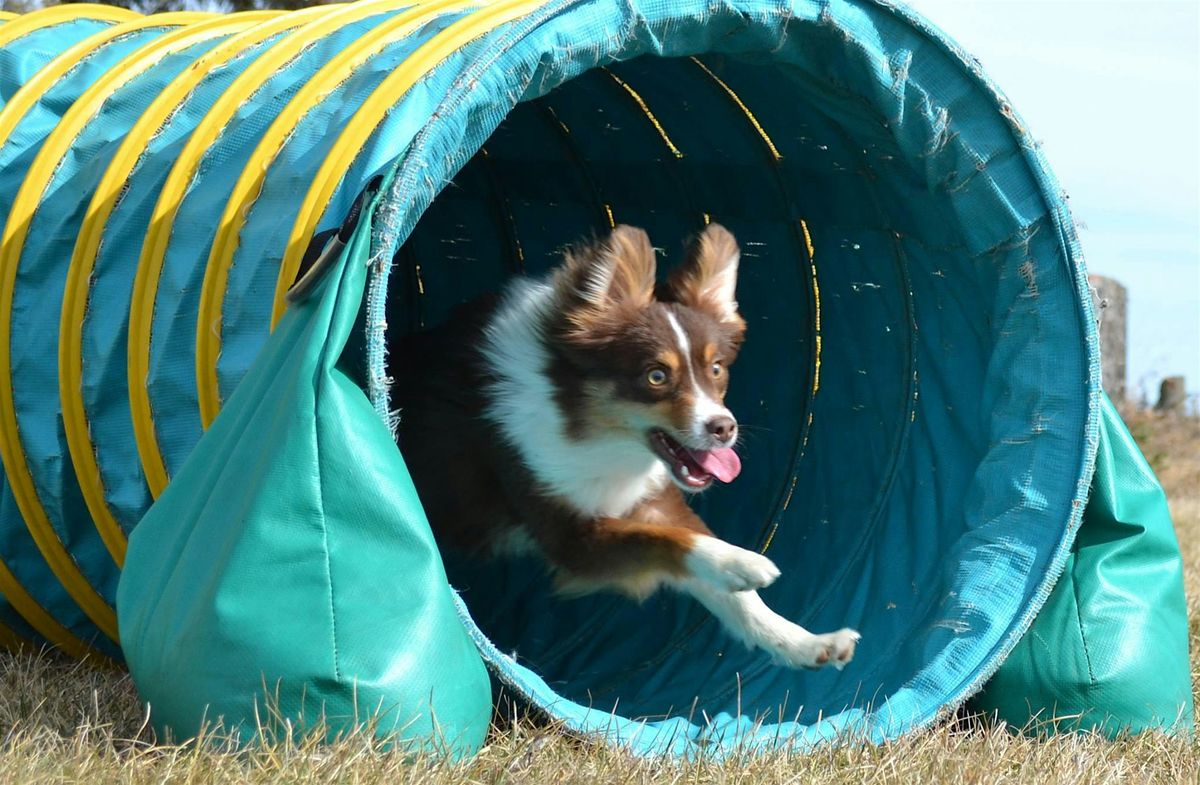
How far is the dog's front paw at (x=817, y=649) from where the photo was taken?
424 centimetres

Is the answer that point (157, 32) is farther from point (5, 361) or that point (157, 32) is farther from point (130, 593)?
point (130, 593)

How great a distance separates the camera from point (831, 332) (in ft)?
18.1

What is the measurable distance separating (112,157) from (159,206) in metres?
0.44

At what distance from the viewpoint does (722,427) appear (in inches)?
173

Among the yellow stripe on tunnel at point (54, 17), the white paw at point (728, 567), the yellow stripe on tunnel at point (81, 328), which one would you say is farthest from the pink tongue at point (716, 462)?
the yellow stripe on tunnel at point (54, 17)

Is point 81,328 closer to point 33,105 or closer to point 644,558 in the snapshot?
point 33,105

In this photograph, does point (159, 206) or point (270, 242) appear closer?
point (270, 242)

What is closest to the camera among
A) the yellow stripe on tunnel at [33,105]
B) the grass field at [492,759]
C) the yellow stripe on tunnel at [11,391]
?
the grass field at [492,759]

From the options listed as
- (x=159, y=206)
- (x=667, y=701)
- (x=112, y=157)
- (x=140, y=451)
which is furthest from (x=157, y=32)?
(x=667, y=701)

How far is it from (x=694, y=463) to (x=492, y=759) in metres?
1.40

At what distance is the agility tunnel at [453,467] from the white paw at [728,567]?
0.41 meters

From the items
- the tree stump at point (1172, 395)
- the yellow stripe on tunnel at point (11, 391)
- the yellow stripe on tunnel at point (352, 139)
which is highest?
the yellow stripe on tunnel at point (352, 139)

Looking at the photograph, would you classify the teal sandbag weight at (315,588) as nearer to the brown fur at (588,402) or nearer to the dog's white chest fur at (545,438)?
the brown fur at (588,402)

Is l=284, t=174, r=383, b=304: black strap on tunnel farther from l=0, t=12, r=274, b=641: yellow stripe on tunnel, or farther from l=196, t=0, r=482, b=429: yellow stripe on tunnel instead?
l=0, t=12, r=274, b=641: yellow stripe on tunnel
